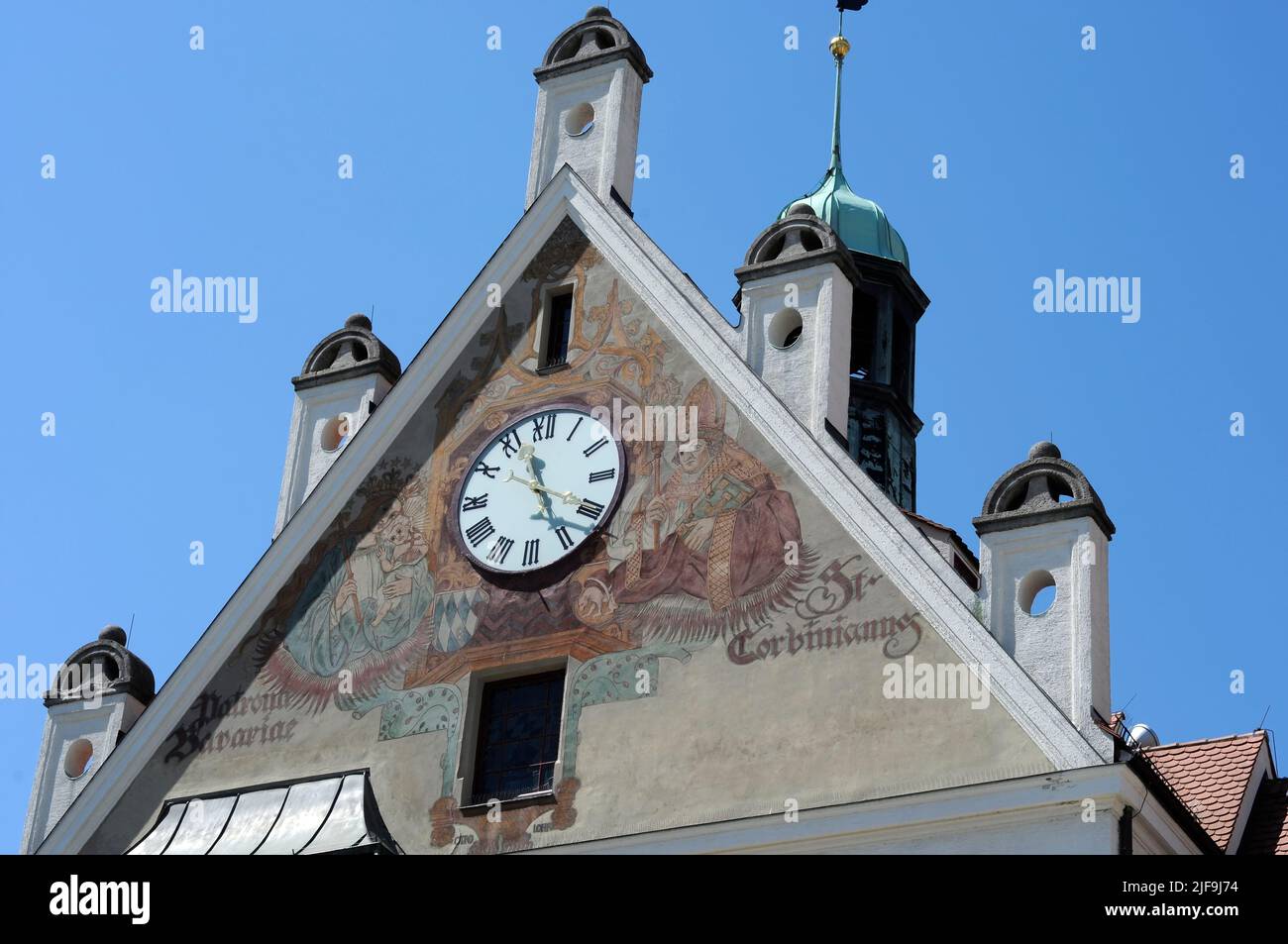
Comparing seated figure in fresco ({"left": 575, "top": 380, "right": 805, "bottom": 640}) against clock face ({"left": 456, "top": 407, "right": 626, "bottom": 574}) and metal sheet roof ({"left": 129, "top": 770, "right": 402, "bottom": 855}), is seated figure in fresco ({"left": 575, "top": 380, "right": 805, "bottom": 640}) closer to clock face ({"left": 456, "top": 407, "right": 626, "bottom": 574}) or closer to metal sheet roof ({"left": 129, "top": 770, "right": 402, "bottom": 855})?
clock face ({"left": 456, "top": 407, "right": 626, "bottom": 574})

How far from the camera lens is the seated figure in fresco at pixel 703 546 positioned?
Answer: 62.0ft

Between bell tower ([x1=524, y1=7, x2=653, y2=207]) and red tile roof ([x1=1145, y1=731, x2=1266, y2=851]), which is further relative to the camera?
bell tower ([x1=524, y1=7, x2=653, y2=207])

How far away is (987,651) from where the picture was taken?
58.5 ft

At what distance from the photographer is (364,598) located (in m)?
20.5

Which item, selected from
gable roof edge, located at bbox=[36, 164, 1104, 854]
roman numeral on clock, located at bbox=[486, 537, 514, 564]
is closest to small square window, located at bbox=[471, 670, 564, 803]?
roman numeral on clock, located at bbox=[486, 537, 514, 564]

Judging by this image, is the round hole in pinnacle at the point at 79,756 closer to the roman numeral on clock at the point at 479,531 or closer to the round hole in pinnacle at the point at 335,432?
the round hole in pinnacle at the point at 335,432

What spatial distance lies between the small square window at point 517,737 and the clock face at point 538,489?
34.9 inches

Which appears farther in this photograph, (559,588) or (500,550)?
(500,550)

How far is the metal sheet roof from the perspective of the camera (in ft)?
62.1

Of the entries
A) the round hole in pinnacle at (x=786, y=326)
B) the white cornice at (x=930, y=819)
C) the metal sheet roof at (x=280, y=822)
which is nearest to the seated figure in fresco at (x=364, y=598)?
the metal sheet roof at (x=280, y=822)

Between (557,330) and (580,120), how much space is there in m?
2.09

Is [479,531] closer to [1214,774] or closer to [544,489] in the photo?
[544,489]

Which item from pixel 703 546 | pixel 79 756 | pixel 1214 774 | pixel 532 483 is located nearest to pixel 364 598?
pixel 532 483
